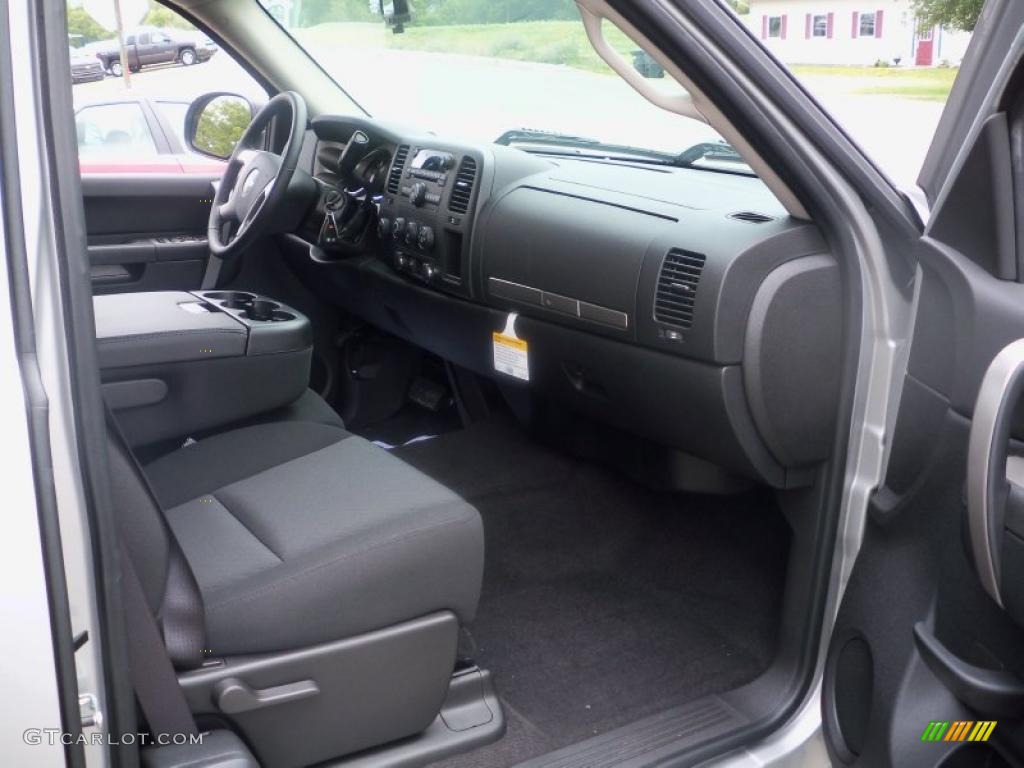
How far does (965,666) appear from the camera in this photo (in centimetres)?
142

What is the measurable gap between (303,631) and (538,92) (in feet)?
4.99

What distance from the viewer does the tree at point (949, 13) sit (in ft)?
4.71

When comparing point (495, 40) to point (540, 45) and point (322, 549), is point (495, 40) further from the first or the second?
point (322, 549)

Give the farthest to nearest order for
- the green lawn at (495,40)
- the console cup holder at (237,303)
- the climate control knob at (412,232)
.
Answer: the climate control knob at (412,232)
the console cup holder at (237,303)
the green lawn at (495,40)

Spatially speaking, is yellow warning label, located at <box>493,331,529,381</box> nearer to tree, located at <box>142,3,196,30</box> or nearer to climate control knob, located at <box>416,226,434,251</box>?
climate control knob, located at <box>416,226,434,251</box>

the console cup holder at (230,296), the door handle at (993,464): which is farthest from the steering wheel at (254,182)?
A: the door handle at (993,464)

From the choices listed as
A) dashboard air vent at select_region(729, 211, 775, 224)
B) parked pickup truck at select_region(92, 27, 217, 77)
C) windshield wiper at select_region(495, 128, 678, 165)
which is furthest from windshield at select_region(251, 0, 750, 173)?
dashboard air vent at select_region(729, 211, 775, 224)

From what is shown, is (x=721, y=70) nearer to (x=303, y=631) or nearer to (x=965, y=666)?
(x=965, y=666)

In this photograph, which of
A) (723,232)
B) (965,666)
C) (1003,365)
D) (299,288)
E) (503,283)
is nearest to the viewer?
(1003,365)

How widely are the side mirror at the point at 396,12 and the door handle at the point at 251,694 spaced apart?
1.41 metres

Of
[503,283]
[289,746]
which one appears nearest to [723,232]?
[503,283]

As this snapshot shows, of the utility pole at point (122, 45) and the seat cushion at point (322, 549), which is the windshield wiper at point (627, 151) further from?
the seat cushion at point (322, 549)

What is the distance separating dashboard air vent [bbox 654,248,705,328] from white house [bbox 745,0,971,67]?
377mm

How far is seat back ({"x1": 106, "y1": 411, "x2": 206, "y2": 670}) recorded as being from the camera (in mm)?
1347
